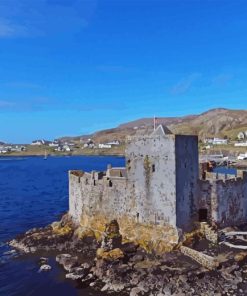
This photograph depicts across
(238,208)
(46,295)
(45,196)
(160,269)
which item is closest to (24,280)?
(46,295)

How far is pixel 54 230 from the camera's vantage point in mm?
34031

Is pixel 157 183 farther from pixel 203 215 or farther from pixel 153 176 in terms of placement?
pixel 203 215

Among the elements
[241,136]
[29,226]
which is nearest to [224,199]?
[29,226]

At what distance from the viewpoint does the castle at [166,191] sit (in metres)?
26.8

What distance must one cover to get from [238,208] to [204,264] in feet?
23.7

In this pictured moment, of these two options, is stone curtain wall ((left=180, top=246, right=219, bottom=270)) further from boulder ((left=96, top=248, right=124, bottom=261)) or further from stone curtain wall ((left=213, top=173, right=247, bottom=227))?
stone curtain wall ((left=213, top=173, right=247, bottom=227))

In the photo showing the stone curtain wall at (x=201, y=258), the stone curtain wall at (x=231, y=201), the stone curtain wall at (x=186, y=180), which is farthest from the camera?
the stone curtain wall at (x=231, y=201)

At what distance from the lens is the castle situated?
26.8 m

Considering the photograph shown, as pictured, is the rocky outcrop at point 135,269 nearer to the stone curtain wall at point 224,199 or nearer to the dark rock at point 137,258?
the dark rock at point 137,258

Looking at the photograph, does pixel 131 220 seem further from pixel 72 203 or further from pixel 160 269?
pixel 72 203

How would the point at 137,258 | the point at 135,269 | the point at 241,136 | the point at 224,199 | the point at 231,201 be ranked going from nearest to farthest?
1. the point at 135,269
2. the point at 137,258
3. the point at 224,199
4. the point at 231,201
5. the point at 241,136

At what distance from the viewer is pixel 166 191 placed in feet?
88.1

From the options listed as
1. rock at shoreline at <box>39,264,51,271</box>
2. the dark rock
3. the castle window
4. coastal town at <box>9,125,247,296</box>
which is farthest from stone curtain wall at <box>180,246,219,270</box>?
rock at shoreline at <box>39,264,51,271</box>

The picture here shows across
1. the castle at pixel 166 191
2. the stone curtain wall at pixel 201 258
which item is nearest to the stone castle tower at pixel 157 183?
the castle at pixel 166 191
